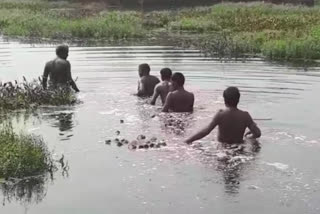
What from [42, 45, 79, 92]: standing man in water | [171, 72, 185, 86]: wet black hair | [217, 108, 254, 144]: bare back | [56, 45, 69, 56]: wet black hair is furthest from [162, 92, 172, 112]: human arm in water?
[56, 45, 69, 56]: wet black hair

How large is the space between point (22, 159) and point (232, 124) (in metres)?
3.96

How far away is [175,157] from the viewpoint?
11.2 metres

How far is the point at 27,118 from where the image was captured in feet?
47.9

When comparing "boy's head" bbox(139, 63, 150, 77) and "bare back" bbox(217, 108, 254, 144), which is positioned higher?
"boy's head" bbox(139, 63, 150, 77)

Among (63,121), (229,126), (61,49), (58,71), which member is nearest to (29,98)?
(58,71)

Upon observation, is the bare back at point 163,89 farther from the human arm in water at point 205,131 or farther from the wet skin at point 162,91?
the human arm in water at point 205,131

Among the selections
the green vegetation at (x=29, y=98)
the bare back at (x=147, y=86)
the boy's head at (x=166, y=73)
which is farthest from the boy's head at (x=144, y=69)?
the green vegetation at (x=29, y=98)

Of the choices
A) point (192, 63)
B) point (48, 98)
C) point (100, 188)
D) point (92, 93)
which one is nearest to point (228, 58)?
point (192, 63)

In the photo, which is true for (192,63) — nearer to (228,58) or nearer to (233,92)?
(228,58)

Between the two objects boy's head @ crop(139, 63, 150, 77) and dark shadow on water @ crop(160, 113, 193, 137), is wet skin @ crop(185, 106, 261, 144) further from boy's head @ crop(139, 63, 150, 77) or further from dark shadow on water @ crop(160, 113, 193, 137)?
boy's head @ crop(139, 63, 150, 77)

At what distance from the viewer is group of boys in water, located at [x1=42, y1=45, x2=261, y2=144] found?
11820 mm

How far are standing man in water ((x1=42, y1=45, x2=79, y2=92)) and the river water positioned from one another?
0.70 metres

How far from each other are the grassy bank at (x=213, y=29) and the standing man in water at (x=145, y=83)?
994 cm

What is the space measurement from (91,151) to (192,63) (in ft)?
41.3
